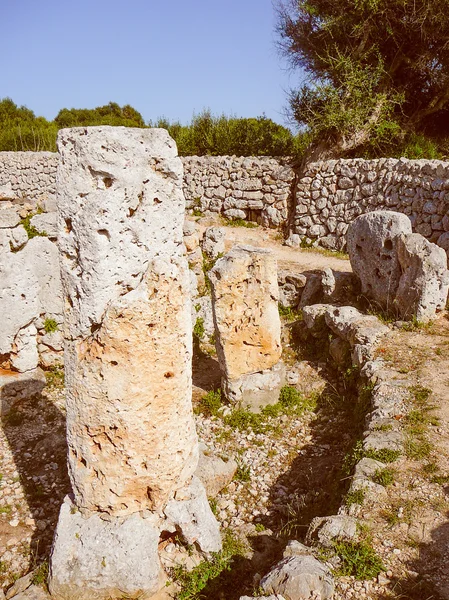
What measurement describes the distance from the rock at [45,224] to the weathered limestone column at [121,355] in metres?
4.52

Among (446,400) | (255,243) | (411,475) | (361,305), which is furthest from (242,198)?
(411,475)

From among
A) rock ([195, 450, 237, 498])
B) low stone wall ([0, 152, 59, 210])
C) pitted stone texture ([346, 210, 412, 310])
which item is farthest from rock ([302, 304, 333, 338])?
low stone wall ([0, 152, 59, 210])

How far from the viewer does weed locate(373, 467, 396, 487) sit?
5.09 metres

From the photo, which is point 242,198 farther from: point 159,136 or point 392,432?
point 159,136

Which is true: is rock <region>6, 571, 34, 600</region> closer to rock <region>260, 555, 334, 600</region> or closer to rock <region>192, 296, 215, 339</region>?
rock <region>260, 555, 334, 600</region>

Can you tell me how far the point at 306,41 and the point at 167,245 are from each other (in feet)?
48.4

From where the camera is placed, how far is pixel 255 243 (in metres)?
14.9

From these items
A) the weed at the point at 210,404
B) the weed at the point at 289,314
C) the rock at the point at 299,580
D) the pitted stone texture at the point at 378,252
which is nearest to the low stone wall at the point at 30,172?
the weed at the point at 289,314

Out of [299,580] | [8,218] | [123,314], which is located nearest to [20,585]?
[299,580]

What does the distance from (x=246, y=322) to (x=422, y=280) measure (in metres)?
3.15

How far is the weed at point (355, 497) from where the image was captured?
15.9 feet

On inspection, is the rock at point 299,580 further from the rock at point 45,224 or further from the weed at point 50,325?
the rock at point 45,224

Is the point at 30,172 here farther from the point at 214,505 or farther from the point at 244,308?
the point at 214,505

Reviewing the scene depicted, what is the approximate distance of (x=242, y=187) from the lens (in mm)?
16172
